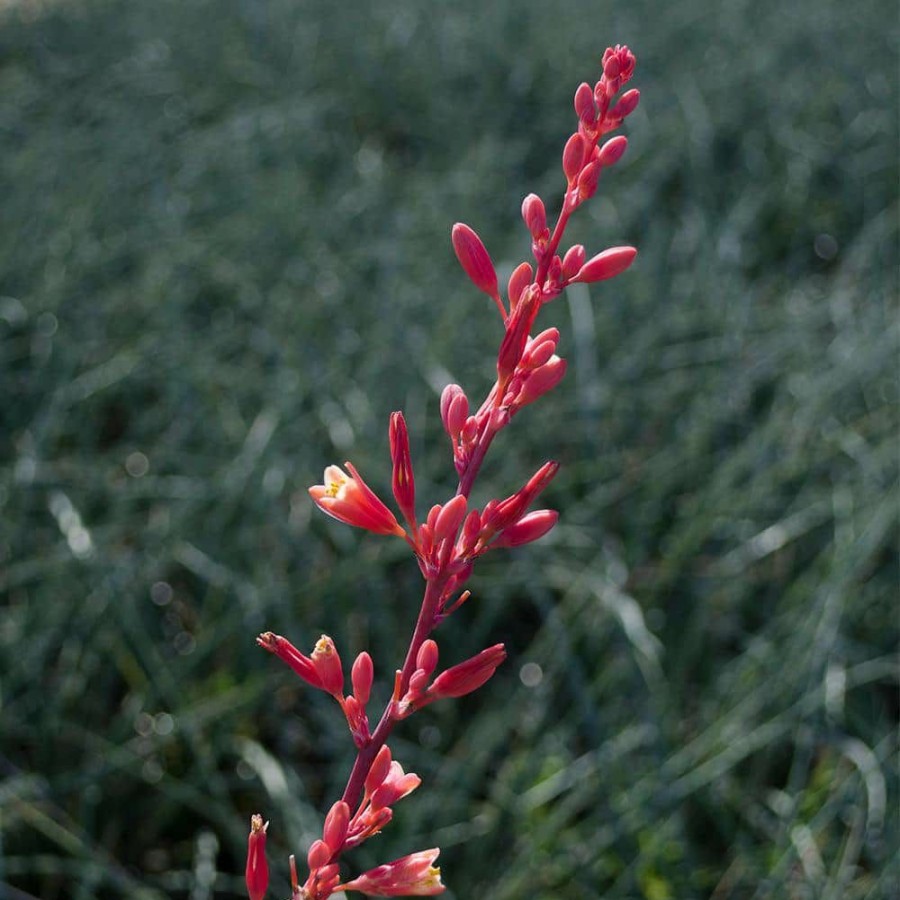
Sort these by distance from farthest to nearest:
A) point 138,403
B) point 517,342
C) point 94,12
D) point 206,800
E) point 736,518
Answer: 1. point 94,12
2. point 138,403
3. point 736,518
4. point 206,800
5. point 517,342

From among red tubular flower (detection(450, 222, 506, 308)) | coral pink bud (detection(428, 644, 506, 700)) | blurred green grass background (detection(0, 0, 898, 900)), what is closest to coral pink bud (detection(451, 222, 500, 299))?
red tubular flower (detection(450, 222, 506, 308))

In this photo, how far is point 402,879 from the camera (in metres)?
0.58

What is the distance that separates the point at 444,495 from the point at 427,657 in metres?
1.92

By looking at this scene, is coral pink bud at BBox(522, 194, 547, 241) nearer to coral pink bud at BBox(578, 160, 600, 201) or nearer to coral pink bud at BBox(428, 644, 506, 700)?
coral pink bud at BBox(578, 160, 600, 201)

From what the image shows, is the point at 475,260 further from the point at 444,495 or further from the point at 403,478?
the point at 444,495

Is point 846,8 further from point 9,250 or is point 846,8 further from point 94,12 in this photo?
point 9,250

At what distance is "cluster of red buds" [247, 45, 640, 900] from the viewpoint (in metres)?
0.56

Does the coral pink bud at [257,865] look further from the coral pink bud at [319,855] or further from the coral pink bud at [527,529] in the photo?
the coral pink bud at [527,529]

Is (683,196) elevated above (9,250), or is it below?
below

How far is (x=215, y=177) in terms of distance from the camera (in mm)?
3957

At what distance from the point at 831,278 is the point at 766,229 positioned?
0.35 metres

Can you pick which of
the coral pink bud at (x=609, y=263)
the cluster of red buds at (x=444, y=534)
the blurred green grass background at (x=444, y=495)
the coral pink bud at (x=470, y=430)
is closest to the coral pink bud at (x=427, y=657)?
the cluster of red buds at (x=444, y=534)

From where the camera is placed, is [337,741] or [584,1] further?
[584,1]

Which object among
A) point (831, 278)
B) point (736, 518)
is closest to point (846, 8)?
point (831, 278)
